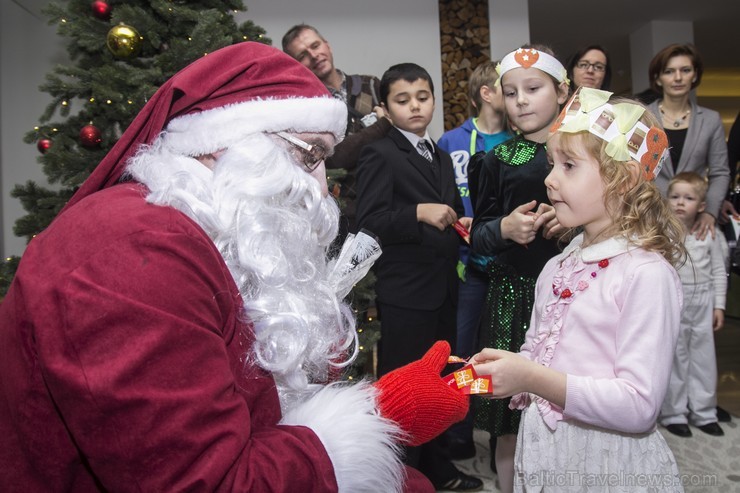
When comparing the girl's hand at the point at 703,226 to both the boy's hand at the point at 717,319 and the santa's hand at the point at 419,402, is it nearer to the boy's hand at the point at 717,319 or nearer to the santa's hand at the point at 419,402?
the boy's hand at the point at 717,319

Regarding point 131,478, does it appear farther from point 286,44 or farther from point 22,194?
point 286,44

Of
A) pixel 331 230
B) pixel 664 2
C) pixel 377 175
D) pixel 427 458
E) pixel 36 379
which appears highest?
pixel 664 2

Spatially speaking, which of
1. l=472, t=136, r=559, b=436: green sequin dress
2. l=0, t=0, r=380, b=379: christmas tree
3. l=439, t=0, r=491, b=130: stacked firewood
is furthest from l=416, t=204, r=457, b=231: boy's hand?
l=439, t=0, r=491, b=130: stacked firewood

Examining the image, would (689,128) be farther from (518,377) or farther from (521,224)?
(518,377)

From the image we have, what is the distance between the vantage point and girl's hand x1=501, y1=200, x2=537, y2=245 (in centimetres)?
200

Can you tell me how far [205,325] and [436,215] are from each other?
1.66m

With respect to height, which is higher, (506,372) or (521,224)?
(521,224)

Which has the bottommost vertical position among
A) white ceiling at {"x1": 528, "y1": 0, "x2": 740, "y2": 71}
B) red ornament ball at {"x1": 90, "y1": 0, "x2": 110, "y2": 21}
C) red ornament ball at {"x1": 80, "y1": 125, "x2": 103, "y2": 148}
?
red ornament ball at {"x1": 80, "y1": 125, "x2": 103, "y2": 148}

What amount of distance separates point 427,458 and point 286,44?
7.83 feet

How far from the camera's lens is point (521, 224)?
6.59 feet

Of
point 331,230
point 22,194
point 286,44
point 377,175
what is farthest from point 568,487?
point 286,44

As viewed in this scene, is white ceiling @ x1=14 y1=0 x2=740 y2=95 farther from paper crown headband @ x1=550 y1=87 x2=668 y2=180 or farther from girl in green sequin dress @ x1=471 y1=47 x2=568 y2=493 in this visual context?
paper crown headband @ x1=550 y1=87 x2=668 y2=180

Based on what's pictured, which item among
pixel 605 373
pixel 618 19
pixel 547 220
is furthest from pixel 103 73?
pixel 618 19

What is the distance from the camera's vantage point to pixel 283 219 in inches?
45.1
